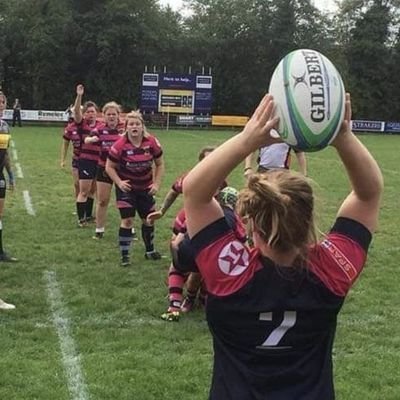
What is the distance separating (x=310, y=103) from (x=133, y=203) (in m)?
6.45

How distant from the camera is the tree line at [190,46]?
54.6 m

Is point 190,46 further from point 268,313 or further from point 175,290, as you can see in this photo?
point 268,313

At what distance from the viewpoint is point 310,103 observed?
231 cm

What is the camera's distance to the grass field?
5078mm

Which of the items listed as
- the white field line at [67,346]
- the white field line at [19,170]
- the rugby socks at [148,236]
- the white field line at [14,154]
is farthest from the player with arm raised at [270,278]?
the white field line at [14,154]

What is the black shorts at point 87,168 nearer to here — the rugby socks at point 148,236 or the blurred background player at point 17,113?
the rugby socks at point 148,236

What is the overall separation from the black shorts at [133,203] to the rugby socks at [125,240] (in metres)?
0.19

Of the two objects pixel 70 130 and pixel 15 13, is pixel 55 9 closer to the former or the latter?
pixel 15 13

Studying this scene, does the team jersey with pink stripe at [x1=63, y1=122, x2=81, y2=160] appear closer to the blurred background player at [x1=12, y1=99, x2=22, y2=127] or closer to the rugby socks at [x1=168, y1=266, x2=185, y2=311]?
the rugby socks at [x1=168, y1=266, x2=185, y2=311]

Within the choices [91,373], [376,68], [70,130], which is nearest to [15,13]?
[376,68]

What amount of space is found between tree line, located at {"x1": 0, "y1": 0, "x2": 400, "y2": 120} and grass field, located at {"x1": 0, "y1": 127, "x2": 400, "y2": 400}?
1778 inches

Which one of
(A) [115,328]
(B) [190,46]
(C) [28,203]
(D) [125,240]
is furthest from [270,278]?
(B) [190,46]

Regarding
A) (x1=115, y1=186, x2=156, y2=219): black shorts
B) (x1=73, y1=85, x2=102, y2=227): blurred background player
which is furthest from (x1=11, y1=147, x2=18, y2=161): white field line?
(x1=115, y1=186, x2=156, y2=219): black shorts

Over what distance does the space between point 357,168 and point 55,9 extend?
5627 centimetres
